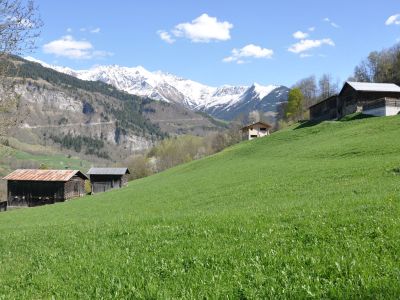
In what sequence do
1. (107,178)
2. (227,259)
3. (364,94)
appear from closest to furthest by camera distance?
(227,259) → (364,94) → (107,178)

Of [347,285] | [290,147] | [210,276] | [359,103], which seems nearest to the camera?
[347,285]

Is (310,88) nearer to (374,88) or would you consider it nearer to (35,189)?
(374,88)

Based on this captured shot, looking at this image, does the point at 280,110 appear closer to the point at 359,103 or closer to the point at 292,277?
the point at 359,103

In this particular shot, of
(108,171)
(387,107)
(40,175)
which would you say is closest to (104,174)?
(108,171)

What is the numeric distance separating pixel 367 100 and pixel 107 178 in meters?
60.7

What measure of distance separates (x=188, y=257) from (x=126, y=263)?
1.52 meters

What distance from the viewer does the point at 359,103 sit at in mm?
81438

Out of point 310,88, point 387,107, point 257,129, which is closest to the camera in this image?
point 387,107

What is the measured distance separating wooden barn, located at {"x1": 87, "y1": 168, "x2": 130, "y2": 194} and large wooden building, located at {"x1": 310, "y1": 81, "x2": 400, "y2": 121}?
165ft

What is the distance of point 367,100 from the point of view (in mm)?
81375

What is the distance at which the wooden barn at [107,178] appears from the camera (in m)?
98.3

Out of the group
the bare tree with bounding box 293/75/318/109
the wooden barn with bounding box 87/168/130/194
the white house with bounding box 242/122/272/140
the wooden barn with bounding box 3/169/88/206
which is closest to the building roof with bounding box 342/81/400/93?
the wooden barn with bounding box 87/168/130/194

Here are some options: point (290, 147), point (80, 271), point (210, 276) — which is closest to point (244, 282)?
point (210, 276)

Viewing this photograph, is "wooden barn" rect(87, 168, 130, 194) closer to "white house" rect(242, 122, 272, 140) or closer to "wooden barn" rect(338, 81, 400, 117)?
"wooden barn" rect(338, 81, 400, 117)
